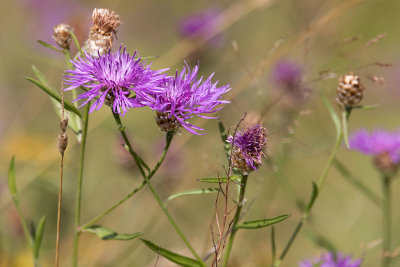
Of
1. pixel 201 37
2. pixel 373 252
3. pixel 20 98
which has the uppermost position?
pixel 201 37

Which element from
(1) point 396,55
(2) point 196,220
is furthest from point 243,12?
(1) point 396,55

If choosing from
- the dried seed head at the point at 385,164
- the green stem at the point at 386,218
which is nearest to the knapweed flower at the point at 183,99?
the green stem at the point at 386,218

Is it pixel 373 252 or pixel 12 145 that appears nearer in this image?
pixel 373 252

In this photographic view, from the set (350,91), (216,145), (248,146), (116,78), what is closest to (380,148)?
(350,91)

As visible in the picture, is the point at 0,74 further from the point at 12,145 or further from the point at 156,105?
the point at 156,105

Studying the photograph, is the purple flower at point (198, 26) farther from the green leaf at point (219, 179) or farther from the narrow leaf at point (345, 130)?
the green leaf at point (219, 179)

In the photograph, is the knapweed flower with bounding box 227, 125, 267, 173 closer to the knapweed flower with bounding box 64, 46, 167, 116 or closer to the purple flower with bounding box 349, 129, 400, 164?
the knapweed flower with bounding box 64, 46, 167, 116

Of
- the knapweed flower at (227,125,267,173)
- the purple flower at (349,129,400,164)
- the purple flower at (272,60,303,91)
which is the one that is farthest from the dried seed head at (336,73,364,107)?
the purple flower at (272,60,303,91)
